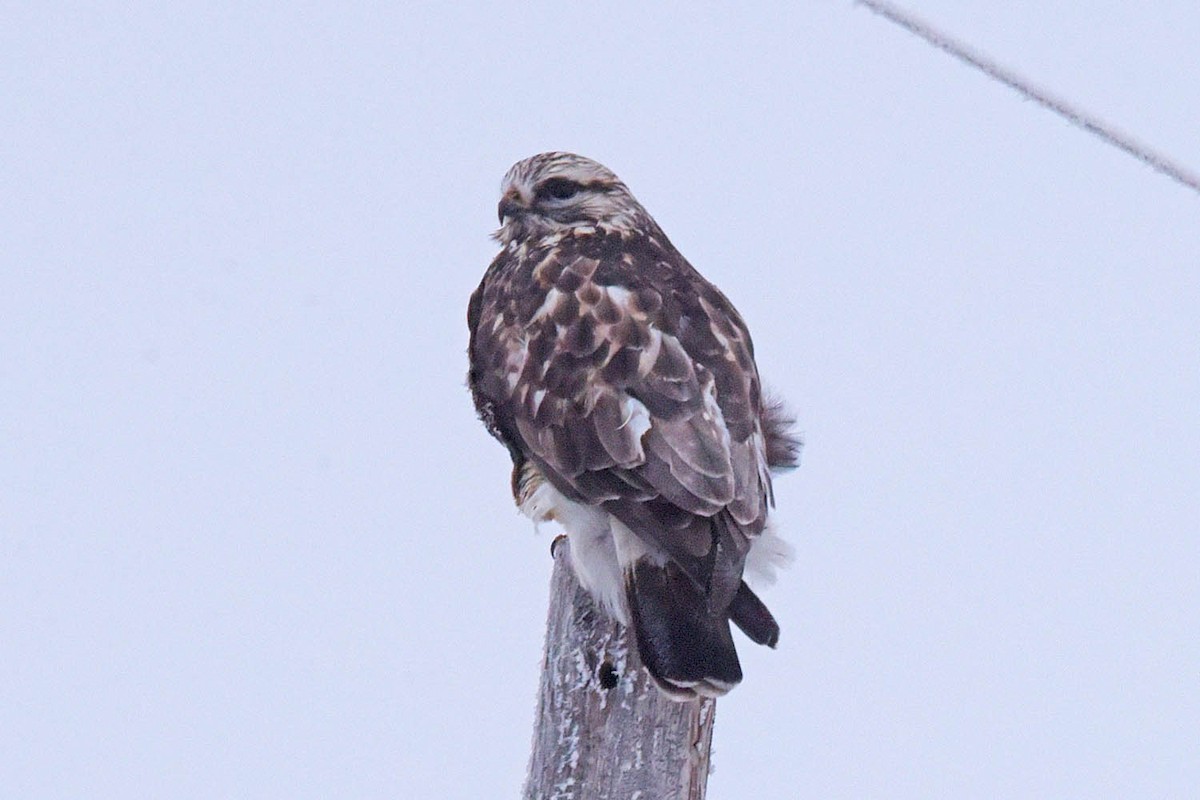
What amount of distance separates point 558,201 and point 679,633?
218 cm

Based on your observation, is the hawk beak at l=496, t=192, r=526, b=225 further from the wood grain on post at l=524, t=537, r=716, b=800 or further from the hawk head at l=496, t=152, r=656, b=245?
the wood grain on post at l=524, t=537, r=716, b=800

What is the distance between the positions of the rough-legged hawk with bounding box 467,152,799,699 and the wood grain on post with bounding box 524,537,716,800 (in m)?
0.07

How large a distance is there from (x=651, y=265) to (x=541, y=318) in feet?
1.55

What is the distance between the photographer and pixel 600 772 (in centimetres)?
311

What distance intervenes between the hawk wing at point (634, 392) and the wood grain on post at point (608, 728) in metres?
0.32

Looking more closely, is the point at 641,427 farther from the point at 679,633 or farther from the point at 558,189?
the point at 558,189

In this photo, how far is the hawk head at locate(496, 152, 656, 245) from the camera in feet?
16.8

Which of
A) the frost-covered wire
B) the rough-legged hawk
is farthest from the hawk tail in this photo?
the frost-covered wire

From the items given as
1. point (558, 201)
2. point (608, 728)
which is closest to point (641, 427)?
point (608, 728)

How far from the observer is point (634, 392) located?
3.99 meters

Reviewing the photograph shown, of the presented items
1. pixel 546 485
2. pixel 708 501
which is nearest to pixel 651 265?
pixel 546 485

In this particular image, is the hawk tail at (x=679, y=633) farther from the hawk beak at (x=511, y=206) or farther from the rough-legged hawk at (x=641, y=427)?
the hawk beak at (x=511, y=206)

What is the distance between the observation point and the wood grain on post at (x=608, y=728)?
10.2 ft

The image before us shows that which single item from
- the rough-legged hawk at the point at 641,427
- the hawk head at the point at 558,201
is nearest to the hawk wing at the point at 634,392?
the rough-legged hawk at the point at 641,427
